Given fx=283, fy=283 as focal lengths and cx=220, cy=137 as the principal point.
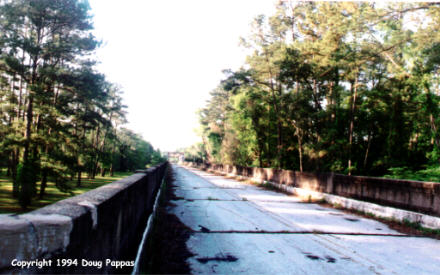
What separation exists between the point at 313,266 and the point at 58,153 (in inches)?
816

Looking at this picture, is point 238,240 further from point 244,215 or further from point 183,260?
point 244,215

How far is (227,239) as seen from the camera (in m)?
6.52

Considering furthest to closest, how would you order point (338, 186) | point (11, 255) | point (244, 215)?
point (338, 186), point (244, 215), point (11, 255)

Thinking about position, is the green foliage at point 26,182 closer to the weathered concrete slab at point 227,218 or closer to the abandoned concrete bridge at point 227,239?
the weathered concrete slab at point 227,218

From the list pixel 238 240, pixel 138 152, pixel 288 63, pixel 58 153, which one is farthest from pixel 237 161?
A: pixel 138 152

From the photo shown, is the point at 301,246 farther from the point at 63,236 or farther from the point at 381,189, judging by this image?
the point at 381,189

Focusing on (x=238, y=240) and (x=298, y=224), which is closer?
(x=238, y=240)

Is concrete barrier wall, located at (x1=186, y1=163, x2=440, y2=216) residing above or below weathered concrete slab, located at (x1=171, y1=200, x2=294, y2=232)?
above

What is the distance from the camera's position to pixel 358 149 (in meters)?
29.8

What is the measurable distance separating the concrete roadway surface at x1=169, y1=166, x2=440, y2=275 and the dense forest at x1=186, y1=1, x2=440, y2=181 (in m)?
8.38

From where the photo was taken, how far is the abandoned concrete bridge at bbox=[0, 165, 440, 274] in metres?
1.94

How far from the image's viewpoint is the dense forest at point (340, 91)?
52.6 ft

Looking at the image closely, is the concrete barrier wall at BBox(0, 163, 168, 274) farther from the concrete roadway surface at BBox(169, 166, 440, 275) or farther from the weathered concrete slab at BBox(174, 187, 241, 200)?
the weathered concrete slab at BBox(174, 187, 241, 200)

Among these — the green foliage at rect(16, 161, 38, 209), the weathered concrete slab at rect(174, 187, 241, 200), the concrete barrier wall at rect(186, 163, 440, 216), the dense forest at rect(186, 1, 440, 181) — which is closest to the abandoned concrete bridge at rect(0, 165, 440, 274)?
the concrete barrier wall at rect(186, 163, 440, 216)
